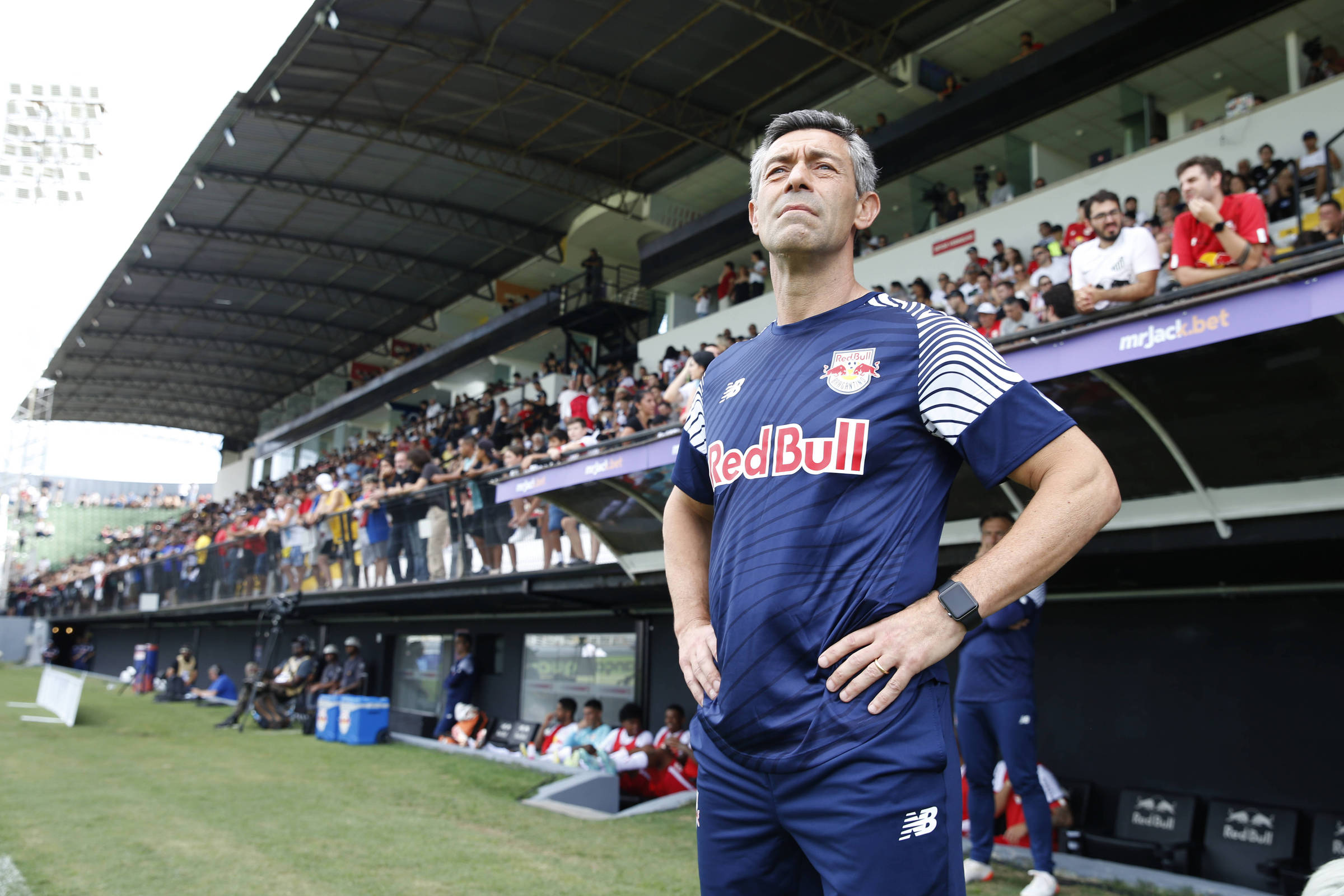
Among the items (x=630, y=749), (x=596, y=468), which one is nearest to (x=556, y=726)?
(x=630, y=749)

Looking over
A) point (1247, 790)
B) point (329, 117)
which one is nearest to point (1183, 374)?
point (1247, 790)

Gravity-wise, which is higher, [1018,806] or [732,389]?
[732,389]

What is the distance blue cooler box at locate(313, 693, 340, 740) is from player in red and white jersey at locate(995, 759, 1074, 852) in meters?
9.82

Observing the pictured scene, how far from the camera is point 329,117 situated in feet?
60.3

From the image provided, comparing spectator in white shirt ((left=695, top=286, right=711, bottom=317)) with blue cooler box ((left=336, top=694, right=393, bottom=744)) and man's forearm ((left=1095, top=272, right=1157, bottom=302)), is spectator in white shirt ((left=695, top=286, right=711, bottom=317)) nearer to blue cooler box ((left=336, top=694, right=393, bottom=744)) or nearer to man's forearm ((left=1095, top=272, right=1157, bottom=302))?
blue cooler box ((left=336, top=694, right=393, bottom=744))

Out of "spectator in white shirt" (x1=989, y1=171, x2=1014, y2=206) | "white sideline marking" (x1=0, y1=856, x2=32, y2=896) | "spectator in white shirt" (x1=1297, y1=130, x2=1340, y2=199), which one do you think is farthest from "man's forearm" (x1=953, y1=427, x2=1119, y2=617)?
"spectator in white shirt" (x1=989, y1=171, x2=1014, y2=206)

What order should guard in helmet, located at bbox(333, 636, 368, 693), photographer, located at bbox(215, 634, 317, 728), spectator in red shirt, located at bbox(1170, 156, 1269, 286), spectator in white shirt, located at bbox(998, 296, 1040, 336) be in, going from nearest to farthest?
spectator in red shirt, located at bbox(1170, 156, 1269, 286), spectator in white shirt, located at bbox(998, 296, 1040, 336), photographer, located at bbox(215, 634, 317, 728), guard in helmet, located at bbox(333, 636, 368, 693)

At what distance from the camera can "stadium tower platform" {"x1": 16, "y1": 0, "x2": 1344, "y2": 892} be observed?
5.54 m

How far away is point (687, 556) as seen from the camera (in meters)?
1.98

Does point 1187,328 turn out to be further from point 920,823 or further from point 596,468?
point 596,468

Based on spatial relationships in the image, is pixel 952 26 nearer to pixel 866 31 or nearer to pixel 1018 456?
pixel 866 31

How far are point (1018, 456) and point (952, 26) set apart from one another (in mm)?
16940

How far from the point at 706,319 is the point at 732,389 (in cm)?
1857

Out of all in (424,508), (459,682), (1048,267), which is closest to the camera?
(1048,267)
